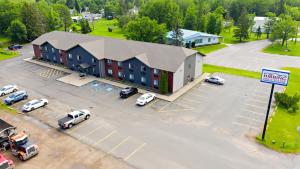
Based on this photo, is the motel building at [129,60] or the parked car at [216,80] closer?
the motel building at [129,60]

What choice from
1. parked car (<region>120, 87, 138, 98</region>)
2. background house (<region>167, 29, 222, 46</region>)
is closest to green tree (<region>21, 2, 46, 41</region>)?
background house (<region>167, 29, 222, 46</region>)

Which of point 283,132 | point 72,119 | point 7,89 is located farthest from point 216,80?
point 7,89

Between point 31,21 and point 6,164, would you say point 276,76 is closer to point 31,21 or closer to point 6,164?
point 6,164

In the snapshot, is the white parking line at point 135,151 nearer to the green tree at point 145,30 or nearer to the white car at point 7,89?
the white car at point 7,89

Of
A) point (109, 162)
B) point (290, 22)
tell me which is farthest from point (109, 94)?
point (290, 22)

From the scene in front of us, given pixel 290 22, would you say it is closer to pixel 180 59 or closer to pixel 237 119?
pixel 180 59

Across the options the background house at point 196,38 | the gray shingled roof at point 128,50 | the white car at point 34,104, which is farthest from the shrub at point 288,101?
the background house at point 196,38

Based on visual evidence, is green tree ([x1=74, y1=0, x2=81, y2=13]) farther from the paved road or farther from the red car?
the red car
